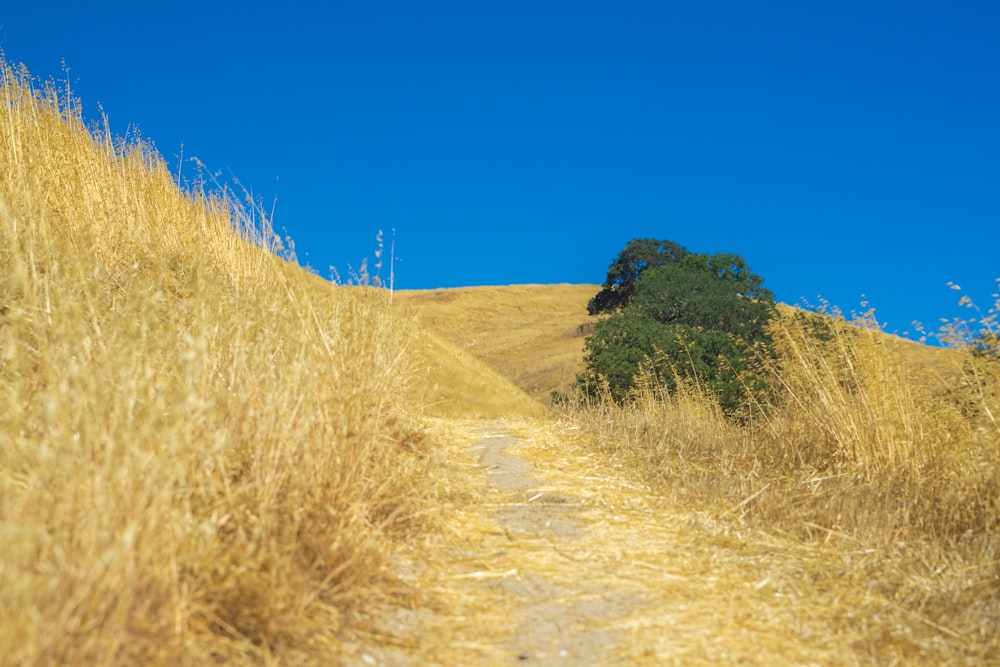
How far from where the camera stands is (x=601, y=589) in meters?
3.69

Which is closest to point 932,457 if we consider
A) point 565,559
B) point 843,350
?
point 843,350

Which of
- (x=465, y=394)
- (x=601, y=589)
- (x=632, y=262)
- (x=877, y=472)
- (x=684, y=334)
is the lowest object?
(x=601, y=589)

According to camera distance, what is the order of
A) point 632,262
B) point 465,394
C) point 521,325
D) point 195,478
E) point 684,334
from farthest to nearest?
point 521,325, point 632,262, point 684,334, point 465,394, point 195,478

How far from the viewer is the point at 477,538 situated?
14.5ft

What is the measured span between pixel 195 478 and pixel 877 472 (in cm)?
450

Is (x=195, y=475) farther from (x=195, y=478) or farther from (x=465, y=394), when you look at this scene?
(x=465, y=394)

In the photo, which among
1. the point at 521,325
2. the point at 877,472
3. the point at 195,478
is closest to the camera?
the point at 195,478

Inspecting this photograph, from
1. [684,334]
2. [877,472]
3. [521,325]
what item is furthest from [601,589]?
[521,325]

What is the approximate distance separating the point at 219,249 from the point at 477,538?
572 cm

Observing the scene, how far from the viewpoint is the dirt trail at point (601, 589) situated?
3.08m

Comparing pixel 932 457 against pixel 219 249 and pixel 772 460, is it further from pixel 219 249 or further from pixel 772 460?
pixel 219 249

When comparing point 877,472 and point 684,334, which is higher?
point 684,334

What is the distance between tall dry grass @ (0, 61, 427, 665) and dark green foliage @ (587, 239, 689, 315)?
2994 cm

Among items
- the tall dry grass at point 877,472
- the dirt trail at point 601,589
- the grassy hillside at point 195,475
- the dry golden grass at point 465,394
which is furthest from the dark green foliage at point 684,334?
the grassy hillside at point 195,475
